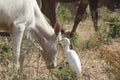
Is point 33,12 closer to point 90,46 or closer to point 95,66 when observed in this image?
point 95,66

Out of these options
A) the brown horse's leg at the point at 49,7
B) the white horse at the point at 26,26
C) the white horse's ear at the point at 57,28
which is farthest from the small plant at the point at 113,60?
the brown horse's leg at the point at 49,7

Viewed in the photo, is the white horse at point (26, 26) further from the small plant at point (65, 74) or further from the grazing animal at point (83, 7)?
the grazing animal at point (83, 7)

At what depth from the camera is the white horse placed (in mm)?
7387

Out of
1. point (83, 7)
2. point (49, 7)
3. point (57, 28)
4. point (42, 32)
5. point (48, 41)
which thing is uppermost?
point (57, 28)

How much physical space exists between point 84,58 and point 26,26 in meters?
1.36

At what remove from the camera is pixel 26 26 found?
7680 millimetres

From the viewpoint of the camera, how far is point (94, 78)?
7.09m

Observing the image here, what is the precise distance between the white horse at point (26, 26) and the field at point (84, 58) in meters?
0.14

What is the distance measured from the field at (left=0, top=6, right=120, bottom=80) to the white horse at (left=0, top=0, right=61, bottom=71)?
5.5 inches

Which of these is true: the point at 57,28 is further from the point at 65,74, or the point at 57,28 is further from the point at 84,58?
the point at 65,74

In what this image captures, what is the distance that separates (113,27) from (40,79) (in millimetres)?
5613

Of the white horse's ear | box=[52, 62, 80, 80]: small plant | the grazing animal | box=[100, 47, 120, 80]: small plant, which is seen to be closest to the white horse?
the white horse's ear

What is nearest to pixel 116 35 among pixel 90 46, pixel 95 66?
pixel 90 46

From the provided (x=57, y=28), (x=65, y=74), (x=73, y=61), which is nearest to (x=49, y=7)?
(x=57, y=28)
